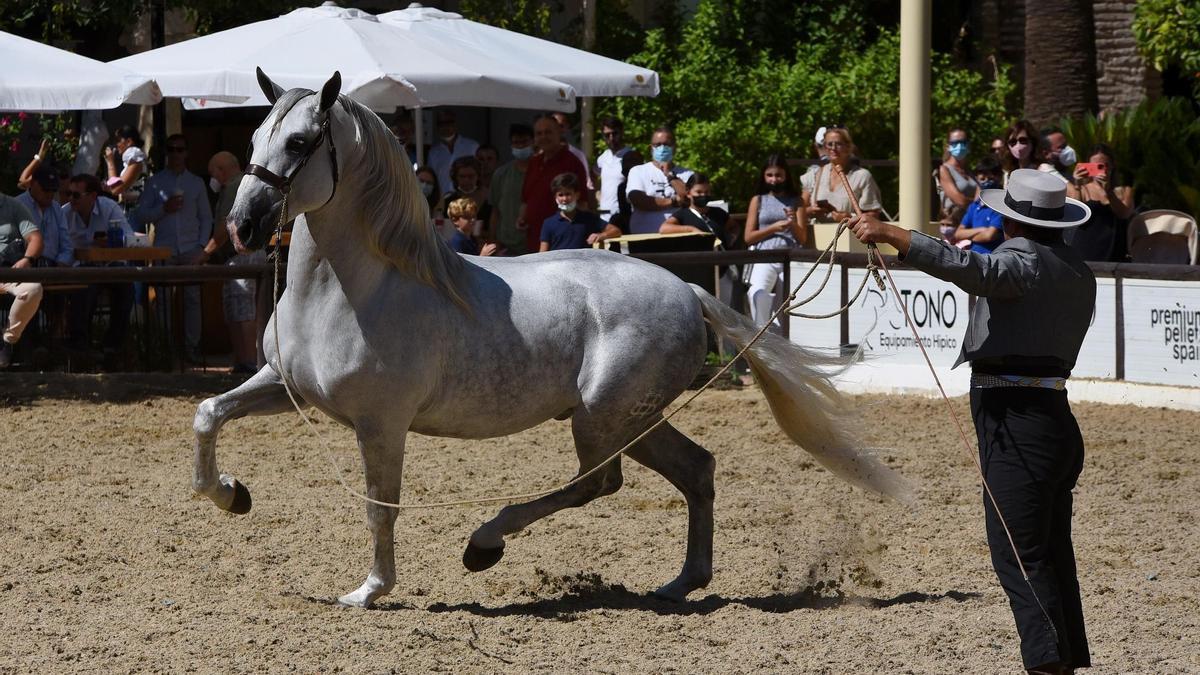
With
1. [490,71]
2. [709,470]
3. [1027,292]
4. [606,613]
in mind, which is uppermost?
[490,71]

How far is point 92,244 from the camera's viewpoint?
13.1 metres

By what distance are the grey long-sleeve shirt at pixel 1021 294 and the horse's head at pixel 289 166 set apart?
2.10m

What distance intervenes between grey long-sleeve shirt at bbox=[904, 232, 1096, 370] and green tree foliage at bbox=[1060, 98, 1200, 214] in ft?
38.7

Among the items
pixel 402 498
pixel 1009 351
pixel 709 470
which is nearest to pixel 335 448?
pixel 402 498

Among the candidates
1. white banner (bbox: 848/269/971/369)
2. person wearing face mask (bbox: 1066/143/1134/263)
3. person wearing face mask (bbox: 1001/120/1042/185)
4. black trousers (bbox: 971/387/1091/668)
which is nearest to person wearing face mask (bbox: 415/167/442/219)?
white banner (bbox: 848/269/971/369)

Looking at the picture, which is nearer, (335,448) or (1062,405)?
(1062,405)

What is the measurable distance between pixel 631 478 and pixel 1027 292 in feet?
14.1

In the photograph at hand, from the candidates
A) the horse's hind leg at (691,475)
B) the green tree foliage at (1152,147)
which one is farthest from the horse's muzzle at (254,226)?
the green tree foliage at (1152,147)

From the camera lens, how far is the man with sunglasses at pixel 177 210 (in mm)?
13320

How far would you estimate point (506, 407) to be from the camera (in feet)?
20.0

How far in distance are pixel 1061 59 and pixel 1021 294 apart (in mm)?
14530

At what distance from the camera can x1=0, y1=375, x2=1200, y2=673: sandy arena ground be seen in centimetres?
545

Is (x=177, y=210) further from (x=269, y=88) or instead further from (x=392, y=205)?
(x=392, y=205)

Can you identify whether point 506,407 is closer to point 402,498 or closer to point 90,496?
point 402,498
